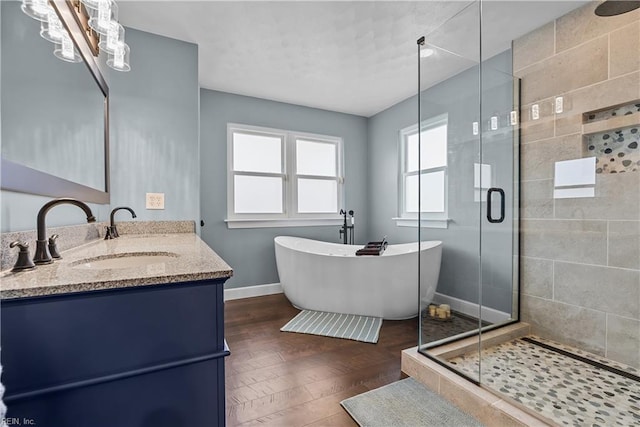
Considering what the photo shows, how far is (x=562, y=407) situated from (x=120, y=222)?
9.35 ft

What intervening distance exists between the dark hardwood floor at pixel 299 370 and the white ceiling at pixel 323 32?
236 cm

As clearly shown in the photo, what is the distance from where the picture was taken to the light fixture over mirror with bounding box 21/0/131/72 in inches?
41.1

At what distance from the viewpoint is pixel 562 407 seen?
4.61 feet

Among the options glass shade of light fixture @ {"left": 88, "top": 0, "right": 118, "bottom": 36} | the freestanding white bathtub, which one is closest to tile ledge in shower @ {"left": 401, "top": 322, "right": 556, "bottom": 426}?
the freestanding white bathtub

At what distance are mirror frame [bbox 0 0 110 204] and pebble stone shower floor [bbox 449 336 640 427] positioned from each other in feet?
7.02

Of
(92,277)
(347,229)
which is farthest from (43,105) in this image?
(347,229)

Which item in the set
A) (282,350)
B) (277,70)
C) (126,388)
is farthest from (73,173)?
(277,70)

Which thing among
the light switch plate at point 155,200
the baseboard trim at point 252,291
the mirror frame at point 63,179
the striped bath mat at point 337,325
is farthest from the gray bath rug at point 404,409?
the baseboard trim at point 252,291

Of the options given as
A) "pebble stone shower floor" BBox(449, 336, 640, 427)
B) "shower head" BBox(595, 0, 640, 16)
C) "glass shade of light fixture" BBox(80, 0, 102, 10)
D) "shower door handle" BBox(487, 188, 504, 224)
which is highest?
"shower head" BBox(595, 0, 640, 16)

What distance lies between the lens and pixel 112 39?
5.10 ft

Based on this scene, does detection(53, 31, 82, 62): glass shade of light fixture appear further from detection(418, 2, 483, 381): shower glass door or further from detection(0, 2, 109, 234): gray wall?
detection(418, 2, 483, 381): shower glass door

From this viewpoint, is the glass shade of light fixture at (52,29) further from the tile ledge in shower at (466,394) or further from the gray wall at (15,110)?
the tile ledge in shower at (466,394)

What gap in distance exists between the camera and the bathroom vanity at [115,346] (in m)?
0.63

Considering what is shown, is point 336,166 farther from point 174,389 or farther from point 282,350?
point 174,389
